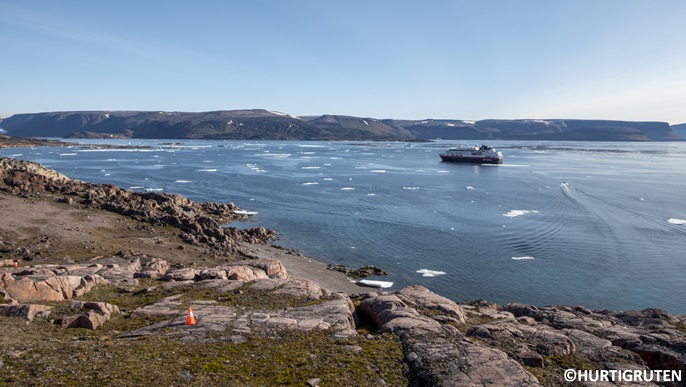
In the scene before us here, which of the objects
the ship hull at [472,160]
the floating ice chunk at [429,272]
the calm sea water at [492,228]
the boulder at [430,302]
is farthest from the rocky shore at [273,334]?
the ship hull at [472,160]

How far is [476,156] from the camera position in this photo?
104375 millimetres

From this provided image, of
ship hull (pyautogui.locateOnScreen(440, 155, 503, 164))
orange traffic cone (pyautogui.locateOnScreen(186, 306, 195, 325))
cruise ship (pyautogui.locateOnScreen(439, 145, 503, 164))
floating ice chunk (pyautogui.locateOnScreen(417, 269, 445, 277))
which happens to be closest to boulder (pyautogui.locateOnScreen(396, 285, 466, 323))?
orange traffic cone (pyautogui.locateOnScreen(186, 306, 195, 325))

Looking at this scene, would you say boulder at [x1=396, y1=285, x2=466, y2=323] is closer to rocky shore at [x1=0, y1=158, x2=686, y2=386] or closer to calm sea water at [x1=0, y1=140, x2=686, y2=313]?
rocky shore at [x1=0, y1=158, x2=686, y2=386]

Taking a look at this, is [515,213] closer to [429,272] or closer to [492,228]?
[492,228]

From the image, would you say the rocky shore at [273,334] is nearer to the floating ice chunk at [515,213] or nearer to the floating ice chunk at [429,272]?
the floating ice chunk at [429,272]

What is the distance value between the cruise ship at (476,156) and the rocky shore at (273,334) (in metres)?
88.3

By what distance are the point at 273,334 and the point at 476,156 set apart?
328 ft

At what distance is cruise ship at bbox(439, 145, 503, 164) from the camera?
101m

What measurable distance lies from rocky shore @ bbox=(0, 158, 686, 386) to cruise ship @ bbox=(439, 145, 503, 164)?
8830 cm

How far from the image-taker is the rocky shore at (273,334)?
860 centimetres

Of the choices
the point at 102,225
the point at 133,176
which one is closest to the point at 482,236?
the point at 102,225

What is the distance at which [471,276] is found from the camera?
24.5 meters

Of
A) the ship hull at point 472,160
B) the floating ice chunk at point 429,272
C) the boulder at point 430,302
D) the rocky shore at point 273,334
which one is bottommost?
the floating ice chunk at point 429,272

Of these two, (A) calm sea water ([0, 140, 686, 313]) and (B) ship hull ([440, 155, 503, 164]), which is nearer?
(A) calm sea water ([0, 140, 686, 313])
